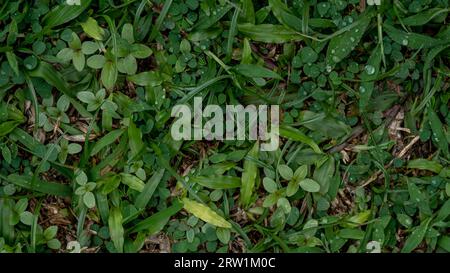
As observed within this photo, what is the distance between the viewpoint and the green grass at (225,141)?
2518mm

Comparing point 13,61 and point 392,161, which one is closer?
point 13,61

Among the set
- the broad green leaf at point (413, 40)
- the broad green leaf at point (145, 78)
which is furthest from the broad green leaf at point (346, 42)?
the broad green leaf at point (145, 78)

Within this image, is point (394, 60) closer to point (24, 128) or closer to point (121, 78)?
point (121, 78)

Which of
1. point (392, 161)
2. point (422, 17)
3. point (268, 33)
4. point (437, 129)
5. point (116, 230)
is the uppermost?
point (422, 17)

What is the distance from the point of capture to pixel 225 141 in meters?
2.55

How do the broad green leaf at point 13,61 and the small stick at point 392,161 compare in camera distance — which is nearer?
the broad green leaf at point 13,61

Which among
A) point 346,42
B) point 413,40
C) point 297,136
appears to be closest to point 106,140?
point 297,136

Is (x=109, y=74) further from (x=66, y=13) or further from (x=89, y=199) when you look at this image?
(x=89, y=199)

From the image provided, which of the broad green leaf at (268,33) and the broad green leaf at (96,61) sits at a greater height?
the broad green leaf at (268,33)

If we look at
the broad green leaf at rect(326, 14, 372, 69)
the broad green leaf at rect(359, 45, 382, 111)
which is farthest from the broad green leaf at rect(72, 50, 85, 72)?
the broad green leaf at rect(359, 45, 382, 111)

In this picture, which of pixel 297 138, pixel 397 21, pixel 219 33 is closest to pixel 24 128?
pixel 219 33

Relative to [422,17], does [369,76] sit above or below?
below

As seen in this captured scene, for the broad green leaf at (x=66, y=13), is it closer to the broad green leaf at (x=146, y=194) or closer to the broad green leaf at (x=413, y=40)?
the broad green leaf at (x=146, y=194)

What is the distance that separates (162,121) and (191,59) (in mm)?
238
